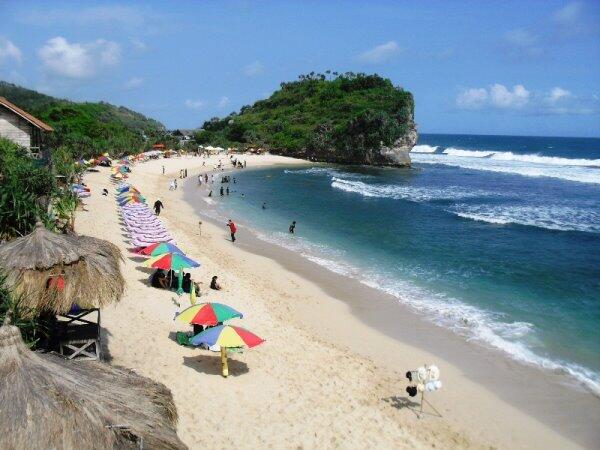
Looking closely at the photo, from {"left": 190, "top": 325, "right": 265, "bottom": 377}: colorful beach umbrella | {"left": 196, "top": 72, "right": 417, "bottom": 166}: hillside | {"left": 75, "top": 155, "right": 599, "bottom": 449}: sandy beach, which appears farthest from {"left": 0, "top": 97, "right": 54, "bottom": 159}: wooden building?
{"left": 196, "top": 72, "right": 417, "bottom": 166}: hillside

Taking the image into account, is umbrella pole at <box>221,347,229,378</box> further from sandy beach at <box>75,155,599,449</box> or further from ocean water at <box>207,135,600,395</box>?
ocean water at <box>207,135,600,395</box>

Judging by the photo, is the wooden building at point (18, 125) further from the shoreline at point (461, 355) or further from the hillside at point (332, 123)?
the hillside at point (332, 123)

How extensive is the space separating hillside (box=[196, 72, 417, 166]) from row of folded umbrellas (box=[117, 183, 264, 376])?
5493cm

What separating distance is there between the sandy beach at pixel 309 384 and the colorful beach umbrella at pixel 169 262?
2.70 feet

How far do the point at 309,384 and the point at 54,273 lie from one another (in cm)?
584

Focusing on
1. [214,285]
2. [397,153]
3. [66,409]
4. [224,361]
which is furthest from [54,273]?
[397,153]

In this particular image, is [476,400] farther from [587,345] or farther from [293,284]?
[293,284]

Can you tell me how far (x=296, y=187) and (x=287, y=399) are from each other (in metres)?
40.8

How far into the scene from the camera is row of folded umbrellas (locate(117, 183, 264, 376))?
10.6 metres

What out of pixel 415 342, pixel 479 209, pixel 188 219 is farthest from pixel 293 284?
pixel 479 209

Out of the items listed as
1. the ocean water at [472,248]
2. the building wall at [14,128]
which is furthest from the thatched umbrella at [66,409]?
the building wall at [14,128]

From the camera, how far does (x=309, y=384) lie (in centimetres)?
1087

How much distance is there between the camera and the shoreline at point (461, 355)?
11.0 meters

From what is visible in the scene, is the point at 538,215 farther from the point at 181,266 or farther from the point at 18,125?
the point at 18,125
